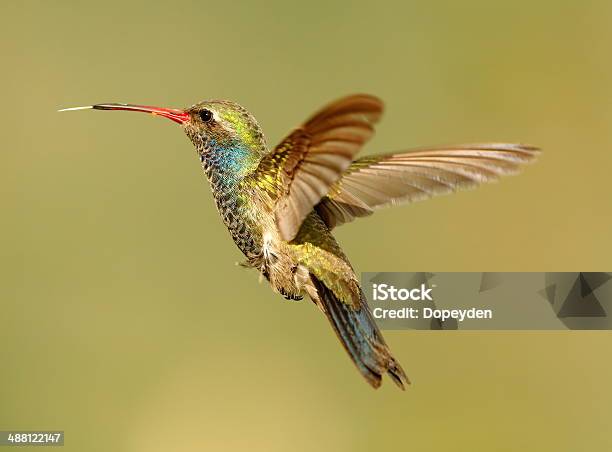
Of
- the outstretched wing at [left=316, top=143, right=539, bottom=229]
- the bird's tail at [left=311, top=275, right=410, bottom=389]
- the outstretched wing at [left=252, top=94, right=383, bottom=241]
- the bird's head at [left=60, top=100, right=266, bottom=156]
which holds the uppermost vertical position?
the bird's head at [left=60, top=100, right=266, bottom=156]

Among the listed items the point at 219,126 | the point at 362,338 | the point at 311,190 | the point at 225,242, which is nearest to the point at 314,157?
the point at 311,190

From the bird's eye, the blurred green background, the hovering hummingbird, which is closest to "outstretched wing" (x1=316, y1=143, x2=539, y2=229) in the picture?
the hovering hummingbird

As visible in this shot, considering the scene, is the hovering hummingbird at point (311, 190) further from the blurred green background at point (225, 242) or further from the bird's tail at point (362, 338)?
the blurred green background at point (225, 242)

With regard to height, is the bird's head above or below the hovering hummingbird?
above

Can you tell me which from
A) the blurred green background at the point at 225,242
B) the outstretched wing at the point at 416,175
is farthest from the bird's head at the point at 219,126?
the blurred green background at the point at 225,242

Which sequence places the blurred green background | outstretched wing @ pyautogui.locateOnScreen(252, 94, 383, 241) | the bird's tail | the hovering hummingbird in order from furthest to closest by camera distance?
the blurred green background → the bird's tail → the hovering hummingbird → outstretched wing @ pyautogui.locateOnScreen(252, 94, 383, 241)

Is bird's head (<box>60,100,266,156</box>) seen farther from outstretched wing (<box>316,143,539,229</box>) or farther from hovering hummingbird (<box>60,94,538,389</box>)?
outstretched wing (<box>316,143,539,229</box>)

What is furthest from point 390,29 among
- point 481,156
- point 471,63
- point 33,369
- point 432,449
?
point 481,156
